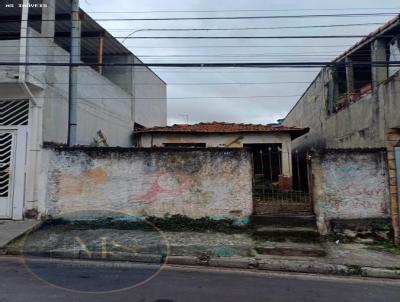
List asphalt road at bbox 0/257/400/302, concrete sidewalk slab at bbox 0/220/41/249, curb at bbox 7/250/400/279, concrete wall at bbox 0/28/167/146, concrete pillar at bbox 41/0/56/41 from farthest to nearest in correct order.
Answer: concrete pillar at bbox 41/0/56/41
concrete wall at bbox 0/28/167/146
concrete sidewalk slab at bbox 0/220/41/249
curb at bbox 7/250/400/279
asphalt road at bbox 0/257/400/302

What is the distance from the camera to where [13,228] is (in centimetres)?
902

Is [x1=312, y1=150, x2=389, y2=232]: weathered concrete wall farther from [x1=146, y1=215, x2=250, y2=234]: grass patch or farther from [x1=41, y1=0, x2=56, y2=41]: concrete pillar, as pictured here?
[x1=41, y1=0, x2=56, y2=41]: concrete pillar

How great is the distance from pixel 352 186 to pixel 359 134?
17.4 feet

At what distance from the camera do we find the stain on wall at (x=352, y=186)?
29.6 feet

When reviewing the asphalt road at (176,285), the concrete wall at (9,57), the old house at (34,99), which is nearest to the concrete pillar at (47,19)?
the old house at (34,99)

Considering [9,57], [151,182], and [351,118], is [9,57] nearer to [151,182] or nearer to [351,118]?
[151,182]

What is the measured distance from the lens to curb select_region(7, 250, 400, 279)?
6.56m

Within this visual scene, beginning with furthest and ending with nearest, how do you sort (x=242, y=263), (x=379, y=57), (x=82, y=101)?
1. (x=379, y=57)
2. (x=82, y=101)
3. (x=242, y=263)

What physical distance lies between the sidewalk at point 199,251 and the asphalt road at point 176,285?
1.15 feet

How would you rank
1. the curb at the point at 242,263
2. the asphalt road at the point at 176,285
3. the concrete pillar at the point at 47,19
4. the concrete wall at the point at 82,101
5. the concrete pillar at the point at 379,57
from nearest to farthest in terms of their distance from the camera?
1. the asphalt road at the point at 176,285
2. the curb at the point at 242,263
3. the concrete wall at the point at 82,101
4. the concrete pillar at the point at 47,19
5. the concrete pillar at the point at 379,57

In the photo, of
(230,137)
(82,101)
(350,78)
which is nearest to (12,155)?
(82,101)

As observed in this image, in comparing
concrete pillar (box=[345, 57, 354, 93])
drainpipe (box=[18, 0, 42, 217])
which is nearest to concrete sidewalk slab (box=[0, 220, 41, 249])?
drainpipe (box=[18, 0, 42, 217])

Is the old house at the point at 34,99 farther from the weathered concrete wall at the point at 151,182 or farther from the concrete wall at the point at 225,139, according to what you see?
the concrete wall at the point at 225,139

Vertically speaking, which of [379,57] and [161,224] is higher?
[379,57]
